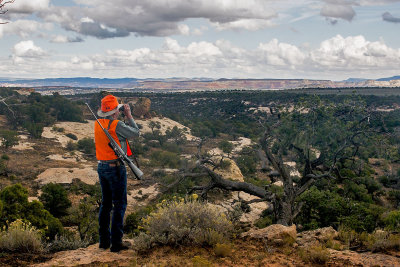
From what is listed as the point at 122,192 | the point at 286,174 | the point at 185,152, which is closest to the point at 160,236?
the point at 122,192

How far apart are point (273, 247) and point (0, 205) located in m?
6.09

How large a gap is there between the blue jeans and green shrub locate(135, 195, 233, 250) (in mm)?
350

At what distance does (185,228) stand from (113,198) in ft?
3.61

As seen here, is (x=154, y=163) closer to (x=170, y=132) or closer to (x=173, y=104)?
(x=170, y=132)

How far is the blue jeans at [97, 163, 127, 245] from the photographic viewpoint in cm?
454

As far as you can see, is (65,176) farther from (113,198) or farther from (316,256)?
(316,256)

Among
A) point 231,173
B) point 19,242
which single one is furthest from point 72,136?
point 19,242

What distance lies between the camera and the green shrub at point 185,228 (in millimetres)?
4707

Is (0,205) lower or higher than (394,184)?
higher

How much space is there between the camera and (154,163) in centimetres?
2620

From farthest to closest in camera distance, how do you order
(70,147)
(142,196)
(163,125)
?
(163,125), (70,147), (142,196)

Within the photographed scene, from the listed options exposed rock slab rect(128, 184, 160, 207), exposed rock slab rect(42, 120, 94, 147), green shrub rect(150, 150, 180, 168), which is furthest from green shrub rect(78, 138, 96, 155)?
exposed rock slab rect(128, 184, 160, 207)

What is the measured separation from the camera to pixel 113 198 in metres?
4.64

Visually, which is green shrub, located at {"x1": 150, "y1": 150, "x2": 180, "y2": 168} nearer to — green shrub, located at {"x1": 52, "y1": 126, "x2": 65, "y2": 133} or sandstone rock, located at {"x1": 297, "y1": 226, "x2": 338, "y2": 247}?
green shrub, located at {"x1": 52, "y1": 126, "x2": 65, "y2": 133}
